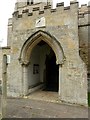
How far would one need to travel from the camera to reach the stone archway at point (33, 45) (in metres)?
10.8

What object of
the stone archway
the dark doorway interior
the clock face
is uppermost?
the clock face

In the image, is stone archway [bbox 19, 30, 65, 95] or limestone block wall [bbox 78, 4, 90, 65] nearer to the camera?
stone archway [bbox 19, 30, 65, 95]

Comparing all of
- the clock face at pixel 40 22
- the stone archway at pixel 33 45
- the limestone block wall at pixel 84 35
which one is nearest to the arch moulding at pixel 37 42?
the stone archway at pixel 33 45

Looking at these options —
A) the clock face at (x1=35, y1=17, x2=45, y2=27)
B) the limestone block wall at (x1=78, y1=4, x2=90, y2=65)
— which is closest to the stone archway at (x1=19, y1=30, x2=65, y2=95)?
the clock face at (x1=35, y1=17, x2=45, y2=27)

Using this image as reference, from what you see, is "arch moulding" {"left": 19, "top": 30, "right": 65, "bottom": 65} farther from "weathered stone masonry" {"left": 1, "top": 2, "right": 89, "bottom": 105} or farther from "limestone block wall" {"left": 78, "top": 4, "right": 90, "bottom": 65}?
"limestone block wall" {"left": 78, "top": 4, "right": 90, "bottom": 65}

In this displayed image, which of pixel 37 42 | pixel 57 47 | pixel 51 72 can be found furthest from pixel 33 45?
pixel 51 72

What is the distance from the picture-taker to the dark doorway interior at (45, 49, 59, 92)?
14843mm

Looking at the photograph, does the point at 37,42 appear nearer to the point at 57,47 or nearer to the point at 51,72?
the point at 57,47

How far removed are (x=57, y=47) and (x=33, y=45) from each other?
189cm

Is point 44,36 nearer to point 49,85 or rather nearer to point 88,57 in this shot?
point 88,57

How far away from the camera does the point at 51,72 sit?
15.4 meters

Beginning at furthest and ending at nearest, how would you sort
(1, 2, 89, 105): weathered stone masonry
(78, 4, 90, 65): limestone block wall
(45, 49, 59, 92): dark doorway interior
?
(45, 49, 59, 92): dark doorway interior, (78, 4, 90, 65): limestone block wall, (1, 2, 89, 105): weathered stone masonry

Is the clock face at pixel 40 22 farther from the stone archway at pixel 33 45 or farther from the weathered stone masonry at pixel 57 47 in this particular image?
the stone archway at pixel 33 45

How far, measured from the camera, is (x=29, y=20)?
39.0 feet
